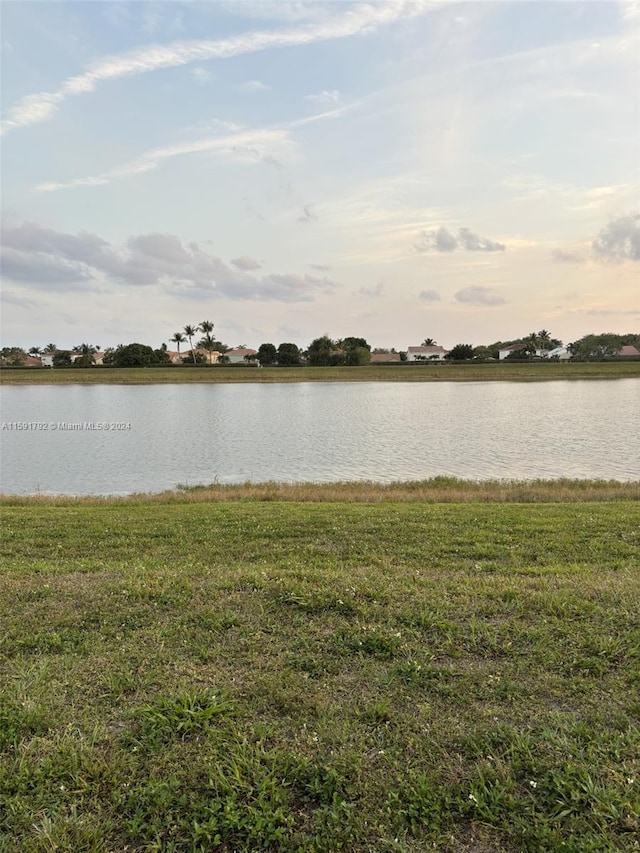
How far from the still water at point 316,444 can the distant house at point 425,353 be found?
382 feet

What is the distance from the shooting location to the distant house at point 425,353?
16025 cm

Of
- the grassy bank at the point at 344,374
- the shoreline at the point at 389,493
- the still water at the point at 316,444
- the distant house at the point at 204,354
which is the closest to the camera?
the shoreline at the point at 389,493

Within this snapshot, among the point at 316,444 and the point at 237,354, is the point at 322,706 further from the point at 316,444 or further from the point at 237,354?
the point at 237,354

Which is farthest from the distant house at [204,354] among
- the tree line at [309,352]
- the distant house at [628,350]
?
the distant house at [628,350]

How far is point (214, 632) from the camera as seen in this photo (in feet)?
15.1

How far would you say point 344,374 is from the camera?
312 ft

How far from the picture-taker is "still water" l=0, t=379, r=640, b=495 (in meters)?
19.4

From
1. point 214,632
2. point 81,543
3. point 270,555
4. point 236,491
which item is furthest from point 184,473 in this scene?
point 214,632

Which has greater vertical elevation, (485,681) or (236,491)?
(485,681)

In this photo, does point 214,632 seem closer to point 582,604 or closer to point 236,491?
point 582,604

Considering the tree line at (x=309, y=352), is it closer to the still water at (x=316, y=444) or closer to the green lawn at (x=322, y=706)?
the still water at (x=316, y=444)

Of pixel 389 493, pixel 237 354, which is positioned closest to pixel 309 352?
pixel 237 354

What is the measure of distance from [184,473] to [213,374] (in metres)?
77.6

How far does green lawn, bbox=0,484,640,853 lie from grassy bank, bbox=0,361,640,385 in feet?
277
